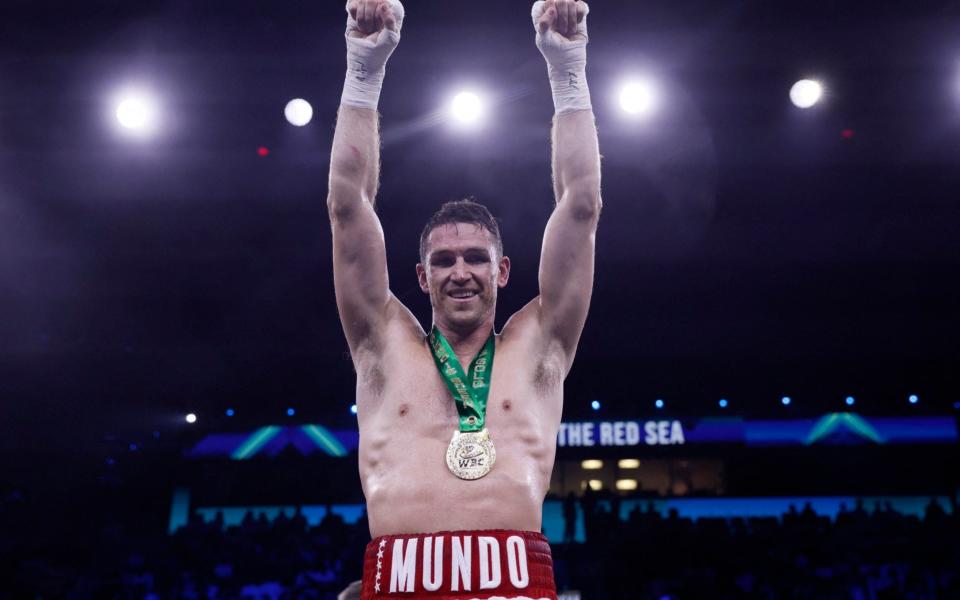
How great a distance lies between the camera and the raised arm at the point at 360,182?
8.94ft

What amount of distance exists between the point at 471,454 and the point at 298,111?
5.83 metres

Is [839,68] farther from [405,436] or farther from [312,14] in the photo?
[405,436]

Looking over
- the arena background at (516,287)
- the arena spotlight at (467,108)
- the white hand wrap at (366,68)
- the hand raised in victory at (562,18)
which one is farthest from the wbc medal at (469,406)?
the arena spotlight at (467,108)

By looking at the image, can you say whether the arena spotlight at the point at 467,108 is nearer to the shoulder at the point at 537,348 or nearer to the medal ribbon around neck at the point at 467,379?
the shoulder at the point at 537,348

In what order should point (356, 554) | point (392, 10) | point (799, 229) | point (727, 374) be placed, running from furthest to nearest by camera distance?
point (727, 374), point (356, 554), point (799, 229), point (392, 10)

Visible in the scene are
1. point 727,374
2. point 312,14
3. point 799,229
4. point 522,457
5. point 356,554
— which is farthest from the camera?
point 727,374

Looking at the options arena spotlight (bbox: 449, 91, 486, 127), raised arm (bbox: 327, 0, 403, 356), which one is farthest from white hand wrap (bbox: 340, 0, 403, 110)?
arena spotlight (bbox: 449, 91, 486, 127)

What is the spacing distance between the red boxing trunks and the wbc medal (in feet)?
0.69

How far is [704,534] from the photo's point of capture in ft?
39.9

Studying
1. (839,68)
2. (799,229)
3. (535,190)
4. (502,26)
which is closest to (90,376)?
(535,190)

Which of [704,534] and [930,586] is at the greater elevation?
[704,534]

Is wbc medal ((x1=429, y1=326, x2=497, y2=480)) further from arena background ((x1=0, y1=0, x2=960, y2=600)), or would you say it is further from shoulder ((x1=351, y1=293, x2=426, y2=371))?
arena background ((x1=0, y1=0, x2=960, y2=600))

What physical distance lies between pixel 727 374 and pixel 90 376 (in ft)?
33.7

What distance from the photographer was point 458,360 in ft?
9.01
